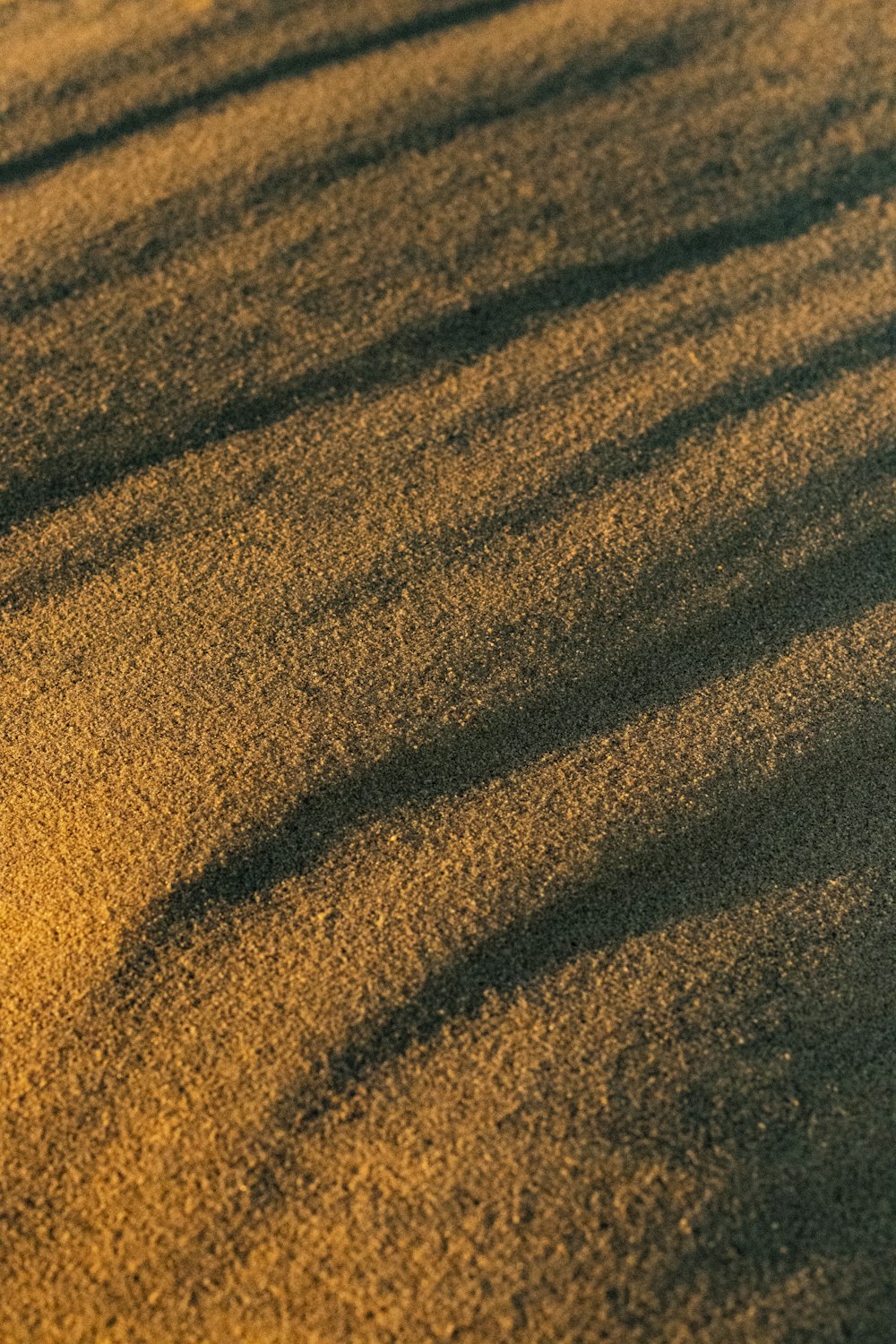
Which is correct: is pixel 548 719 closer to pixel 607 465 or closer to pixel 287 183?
pixel 607 465

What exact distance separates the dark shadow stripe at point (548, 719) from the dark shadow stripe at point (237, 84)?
1610 mm

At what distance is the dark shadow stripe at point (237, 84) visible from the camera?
2.48m

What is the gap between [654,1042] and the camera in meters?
1.45

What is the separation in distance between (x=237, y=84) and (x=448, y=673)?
1663 millimetres

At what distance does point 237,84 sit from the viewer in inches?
102

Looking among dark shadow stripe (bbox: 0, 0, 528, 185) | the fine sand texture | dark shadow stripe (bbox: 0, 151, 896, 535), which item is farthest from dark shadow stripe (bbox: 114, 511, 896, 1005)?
dark shadow stripe (bbox: 0, 0, 528, 185)

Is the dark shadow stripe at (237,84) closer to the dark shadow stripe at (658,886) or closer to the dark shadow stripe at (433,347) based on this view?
the dark shadow stripe at (433,347)

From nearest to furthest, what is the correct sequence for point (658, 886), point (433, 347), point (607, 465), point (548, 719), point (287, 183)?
point (658, 886), point (548, 719), point (607, 465), point (433, 347), point (287, 183)

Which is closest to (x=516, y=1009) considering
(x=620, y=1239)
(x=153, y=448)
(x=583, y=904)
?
(x=583, y=904)

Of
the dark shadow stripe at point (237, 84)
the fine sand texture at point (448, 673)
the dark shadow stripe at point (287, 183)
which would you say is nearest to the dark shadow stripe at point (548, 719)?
the fine sand texture at point (448, 673)

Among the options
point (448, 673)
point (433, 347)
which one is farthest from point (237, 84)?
point (448, 673)

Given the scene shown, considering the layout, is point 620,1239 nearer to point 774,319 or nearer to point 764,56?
point 774,319

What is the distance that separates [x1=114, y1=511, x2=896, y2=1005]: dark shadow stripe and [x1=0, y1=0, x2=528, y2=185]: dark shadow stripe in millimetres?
1610

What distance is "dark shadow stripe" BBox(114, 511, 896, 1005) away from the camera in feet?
5.14
